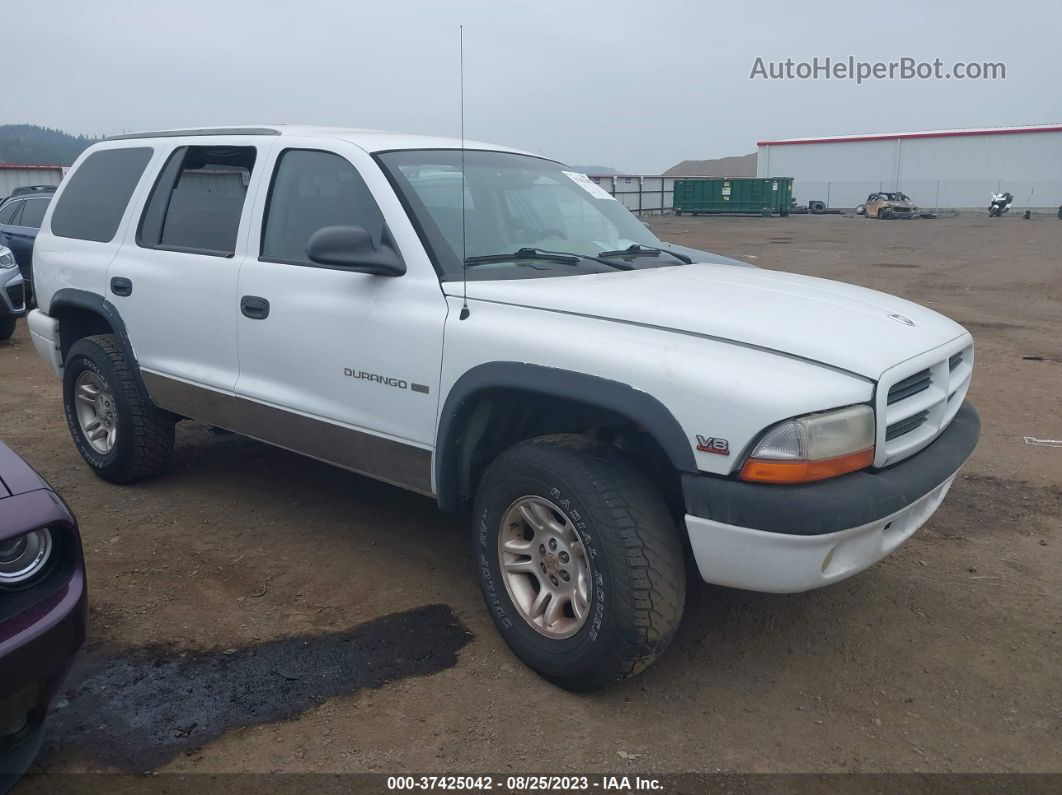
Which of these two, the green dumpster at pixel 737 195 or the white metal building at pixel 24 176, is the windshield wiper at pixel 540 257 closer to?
the white metal building at pixel 24 176

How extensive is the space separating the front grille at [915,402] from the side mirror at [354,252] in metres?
1.82

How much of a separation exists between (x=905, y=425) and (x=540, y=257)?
1.56m

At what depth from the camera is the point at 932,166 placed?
158 ft

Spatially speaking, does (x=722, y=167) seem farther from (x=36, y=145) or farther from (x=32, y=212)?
(x=32, y=212)

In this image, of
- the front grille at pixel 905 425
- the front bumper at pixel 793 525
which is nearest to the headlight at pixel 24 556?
the front bumper at pixel 793 525

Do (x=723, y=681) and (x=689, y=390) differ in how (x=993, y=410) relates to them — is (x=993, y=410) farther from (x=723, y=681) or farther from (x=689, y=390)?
(x=689, y=390)

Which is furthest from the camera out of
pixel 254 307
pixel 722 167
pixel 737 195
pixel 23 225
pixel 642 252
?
pixel 722 167

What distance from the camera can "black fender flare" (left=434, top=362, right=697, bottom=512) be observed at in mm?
2707

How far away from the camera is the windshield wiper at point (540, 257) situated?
3.54 meters

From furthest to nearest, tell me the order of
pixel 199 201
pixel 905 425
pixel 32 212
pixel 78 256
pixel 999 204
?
1. pixel 999 204
2. pixel 32 212
3. pixel 78 256
4. pixel 199 201
5. pixel 905 425

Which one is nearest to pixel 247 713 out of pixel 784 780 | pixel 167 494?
pixel 784 780

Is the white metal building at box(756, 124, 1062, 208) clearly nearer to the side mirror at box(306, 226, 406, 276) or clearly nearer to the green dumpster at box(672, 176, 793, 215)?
the green dumpster at box(672, 176, 793, 215)

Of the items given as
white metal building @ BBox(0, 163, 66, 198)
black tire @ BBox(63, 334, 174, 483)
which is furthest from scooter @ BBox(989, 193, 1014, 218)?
black tire @ BBox(63, 334, 174, 483)

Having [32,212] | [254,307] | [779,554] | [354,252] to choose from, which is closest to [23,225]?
[32,212]
